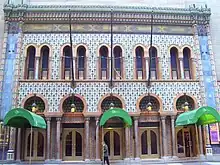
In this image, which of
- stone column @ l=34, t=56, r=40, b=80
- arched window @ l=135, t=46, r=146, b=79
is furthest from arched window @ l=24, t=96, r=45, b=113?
arched window @ l=135, t=46, r=146, b=79

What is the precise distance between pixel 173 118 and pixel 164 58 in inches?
186

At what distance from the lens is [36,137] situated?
19.9 m

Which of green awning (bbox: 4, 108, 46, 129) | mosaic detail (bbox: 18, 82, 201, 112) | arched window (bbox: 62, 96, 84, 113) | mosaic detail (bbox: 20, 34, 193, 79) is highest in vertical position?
mosaic detail (bbox: 20, 34, 193, 79)

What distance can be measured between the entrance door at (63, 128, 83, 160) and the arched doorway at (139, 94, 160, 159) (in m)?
4.48

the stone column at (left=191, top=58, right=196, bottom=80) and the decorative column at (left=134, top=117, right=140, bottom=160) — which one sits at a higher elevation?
the stone column at (left=191, top=58, right=196, bottom=80)

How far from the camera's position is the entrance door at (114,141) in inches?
790

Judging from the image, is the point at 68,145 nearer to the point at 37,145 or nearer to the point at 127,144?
the point at 37,145

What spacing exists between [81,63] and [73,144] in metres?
6.21

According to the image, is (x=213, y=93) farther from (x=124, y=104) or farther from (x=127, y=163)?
(x=127, y=163)

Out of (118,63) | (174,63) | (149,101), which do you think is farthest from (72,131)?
(174,63)

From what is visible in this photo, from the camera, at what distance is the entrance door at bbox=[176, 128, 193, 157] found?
67.5ft

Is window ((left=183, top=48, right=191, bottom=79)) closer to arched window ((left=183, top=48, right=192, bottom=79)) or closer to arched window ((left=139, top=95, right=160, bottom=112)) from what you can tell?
arched window ((left=183, top=48, right=192, bottom=79))

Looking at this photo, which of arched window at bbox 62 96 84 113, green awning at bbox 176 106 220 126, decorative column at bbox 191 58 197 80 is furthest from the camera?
decorative column at bbox 191 58 197 80

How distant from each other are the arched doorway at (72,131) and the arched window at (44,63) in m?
2.70
